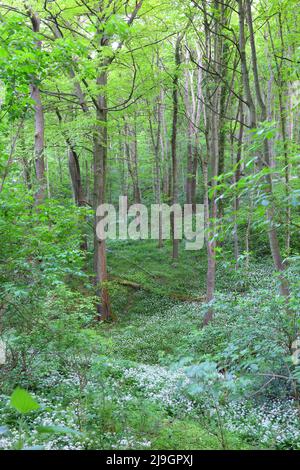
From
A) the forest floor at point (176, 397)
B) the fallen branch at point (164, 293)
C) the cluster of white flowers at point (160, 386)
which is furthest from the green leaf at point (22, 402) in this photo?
the fallen branch at point (164, 293)

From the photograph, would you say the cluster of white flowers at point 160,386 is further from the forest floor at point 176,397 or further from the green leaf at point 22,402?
the green leaf at point 22,402

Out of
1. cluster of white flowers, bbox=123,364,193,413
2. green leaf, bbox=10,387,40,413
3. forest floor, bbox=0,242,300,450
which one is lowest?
cluster of white flowers, bbox=123,364,193,413

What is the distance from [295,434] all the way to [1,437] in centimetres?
299

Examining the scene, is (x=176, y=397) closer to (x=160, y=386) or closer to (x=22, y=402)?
(x=160, y=386)

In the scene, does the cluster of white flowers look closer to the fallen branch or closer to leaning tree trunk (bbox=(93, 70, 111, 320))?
leaning tree trunk (bbox=(93, 70, 111, 320))

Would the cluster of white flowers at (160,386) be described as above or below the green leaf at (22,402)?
below

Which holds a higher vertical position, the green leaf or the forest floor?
the green leaf

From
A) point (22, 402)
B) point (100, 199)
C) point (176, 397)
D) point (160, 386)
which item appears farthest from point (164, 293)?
point (22, 402)

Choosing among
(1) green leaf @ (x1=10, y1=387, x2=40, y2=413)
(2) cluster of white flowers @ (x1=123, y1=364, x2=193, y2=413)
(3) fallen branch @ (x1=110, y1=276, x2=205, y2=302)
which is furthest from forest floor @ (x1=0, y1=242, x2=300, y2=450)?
(3) fallen branch @ (x1=110, y1=276, x2=205, y2=302)

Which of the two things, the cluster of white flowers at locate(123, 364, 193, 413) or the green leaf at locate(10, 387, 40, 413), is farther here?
the cluster of white flowers at locate(123, 364, 193, 413)

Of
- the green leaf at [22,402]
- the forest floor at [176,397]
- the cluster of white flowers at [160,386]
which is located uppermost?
the green leaf at [22,402]

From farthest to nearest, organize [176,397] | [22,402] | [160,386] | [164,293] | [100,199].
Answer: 1. [164,293]
2. [100,199]
3. [160,386]
4. [176,397]
5. [22,402]

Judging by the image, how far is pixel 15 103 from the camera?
4.84 metres
